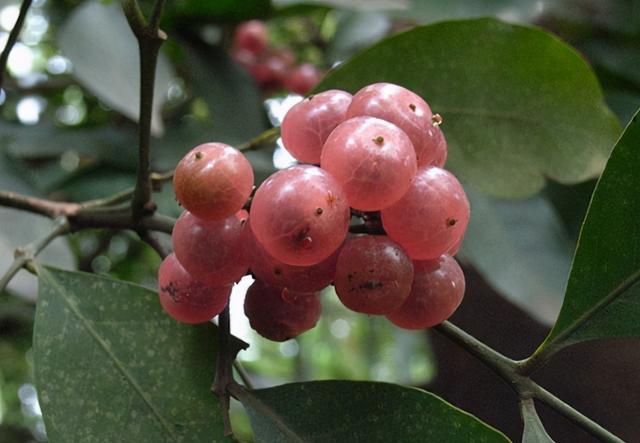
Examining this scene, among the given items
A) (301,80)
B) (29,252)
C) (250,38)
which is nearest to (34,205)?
(29,252)

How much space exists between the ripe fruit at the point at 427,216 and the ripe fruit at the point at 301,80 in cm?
127

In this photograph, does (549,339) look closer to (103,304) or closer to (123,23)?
(103,304)

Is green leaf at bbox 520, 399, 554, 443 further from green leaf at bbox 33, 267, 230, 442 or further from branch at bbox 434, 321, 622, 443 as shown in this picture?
green leaf at bbox 33, 267, 230, 442

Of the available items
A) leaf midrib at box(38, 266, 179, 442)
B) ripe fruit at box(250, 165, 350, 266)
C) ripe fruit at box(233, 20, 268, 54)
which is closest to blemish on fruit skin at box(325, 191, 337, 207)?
ripe fruit at box(250, 165, 350, 266)

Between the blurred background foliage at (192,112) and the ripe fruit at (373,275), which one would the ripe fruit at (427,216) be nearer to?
the ripe fruit at (373,275)

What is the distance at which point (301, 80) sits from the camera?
5.79 feet

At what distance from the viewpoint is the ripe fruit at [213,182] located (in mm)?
482

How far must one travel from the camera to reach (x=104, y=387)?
0.56m

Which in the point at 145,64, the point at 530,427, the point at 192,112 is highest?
the point at 145,64

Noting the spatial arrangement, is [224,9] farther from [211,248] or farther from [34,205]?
[211,248]

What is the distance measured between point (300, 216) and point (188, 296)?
0.13m

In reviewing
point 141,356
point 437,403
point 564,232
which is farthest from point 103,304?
point 564,232

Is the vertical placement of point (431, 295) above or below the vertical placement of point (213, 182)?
below

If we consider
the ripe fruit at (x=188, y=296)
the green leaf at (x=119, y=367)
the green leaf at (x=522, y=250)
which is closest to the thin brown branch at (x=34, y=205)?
the green leaf at (x=119, y=367)
